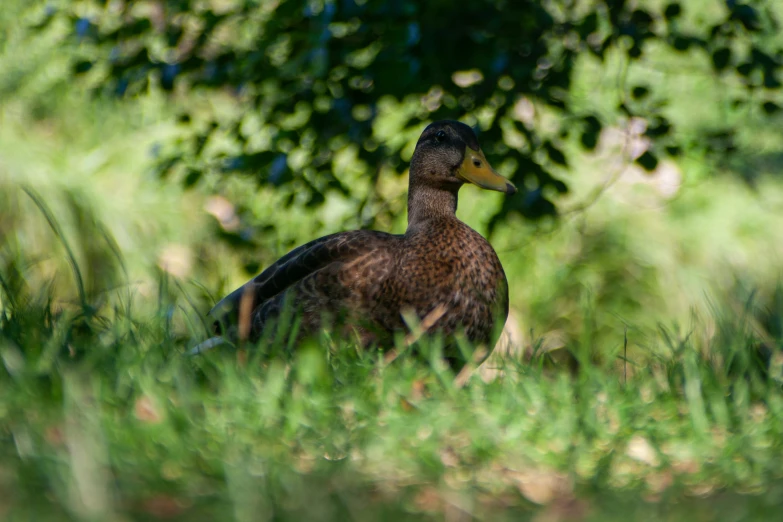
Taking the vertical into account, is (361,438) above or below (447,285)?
above

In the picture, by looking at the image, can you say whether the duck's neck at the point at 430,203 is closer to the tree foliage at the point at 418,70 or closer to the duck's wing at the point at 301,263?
the duck's wing at the point at 301,263

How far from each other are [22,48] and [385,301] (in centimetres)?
772

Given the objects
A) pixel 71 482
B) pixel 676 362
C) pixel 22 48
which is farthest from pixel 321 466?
pixel 22 48

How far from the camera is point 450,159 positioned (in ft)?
13.2

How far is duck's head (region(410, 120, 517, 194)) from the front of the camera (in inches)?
155

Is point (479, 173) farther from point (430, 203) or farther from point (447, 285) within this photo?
point (447, 285)

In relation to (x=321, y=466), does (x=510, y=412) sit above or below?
below

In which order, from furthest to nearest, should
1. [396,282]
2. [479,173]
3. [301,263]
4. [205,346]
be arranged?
[479,173]
[301,263]
[396,282]
[205,346]

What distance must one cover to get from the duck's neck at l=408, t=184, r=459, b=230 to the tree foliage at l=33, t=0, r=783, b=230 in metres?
0.44

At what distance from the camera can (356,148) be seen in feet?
16.2

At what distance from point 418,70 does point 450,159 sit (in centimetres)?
39

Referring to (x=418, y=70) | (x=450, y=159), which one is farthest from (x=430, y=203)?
(x=418, y=70)

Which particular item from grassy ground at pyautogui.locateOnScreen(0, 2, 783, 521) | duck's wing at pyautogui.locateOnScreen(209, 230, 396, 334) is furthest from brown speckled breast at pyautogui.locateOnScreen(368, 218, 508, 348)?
grassy ground at pyautogui.locateOnScreen(0, 2, 783, 521)

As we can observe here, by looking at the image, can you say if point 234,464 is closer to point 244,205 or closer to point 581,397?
point 581,397
